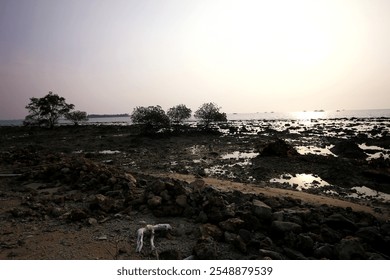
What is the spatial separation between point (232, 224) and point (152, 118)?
32368mm

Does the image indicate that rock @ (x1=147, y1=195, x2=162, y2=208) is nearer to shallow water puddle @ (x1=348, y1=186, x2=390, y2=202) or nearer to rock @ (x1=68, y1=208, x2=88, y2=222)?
rock @ (x1=68, y1=208, x2=88, y2=222)

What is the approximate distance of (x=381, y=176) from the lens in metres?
12.0

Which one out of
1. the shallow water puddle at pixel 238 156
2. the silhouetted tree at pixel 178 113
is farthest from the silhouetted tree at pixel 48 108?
the shallow water puddle at pixel 238 156

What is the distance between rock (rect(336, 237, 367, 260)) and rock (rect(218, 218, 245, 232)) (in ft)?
6.15

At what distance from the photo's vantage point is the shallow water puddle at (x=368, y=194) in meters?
9.81

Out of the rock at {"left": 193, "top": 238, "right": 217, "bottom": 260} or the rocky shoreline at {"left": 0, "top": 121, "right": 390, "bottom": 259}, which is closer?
the rock at {"left": 193, "top": 238, "right": 217, "bottom": 260}

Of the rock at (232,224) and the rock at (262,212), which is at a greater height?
the rock at (262,212)

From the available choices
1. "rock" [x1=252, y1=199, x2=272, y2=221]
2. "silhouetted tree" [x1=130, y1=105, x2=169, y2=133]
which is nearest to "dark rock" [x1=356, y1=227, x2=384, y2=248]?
"rock" [x1=252, y1=199, x2=272, y2=221]

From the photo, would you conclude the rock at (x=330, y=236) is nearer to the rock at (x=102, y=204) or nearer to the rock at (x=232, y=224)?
the rock at (x=232, y=224)

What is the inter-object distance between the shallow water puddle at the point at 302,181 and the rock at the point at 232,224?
586 centimetres

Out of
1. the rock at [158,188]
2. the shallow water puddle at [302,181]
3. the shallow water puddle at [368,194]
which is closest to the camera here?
the rock at [158,188]

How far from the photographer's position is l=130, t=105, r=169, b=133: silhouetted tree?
3725 cm
